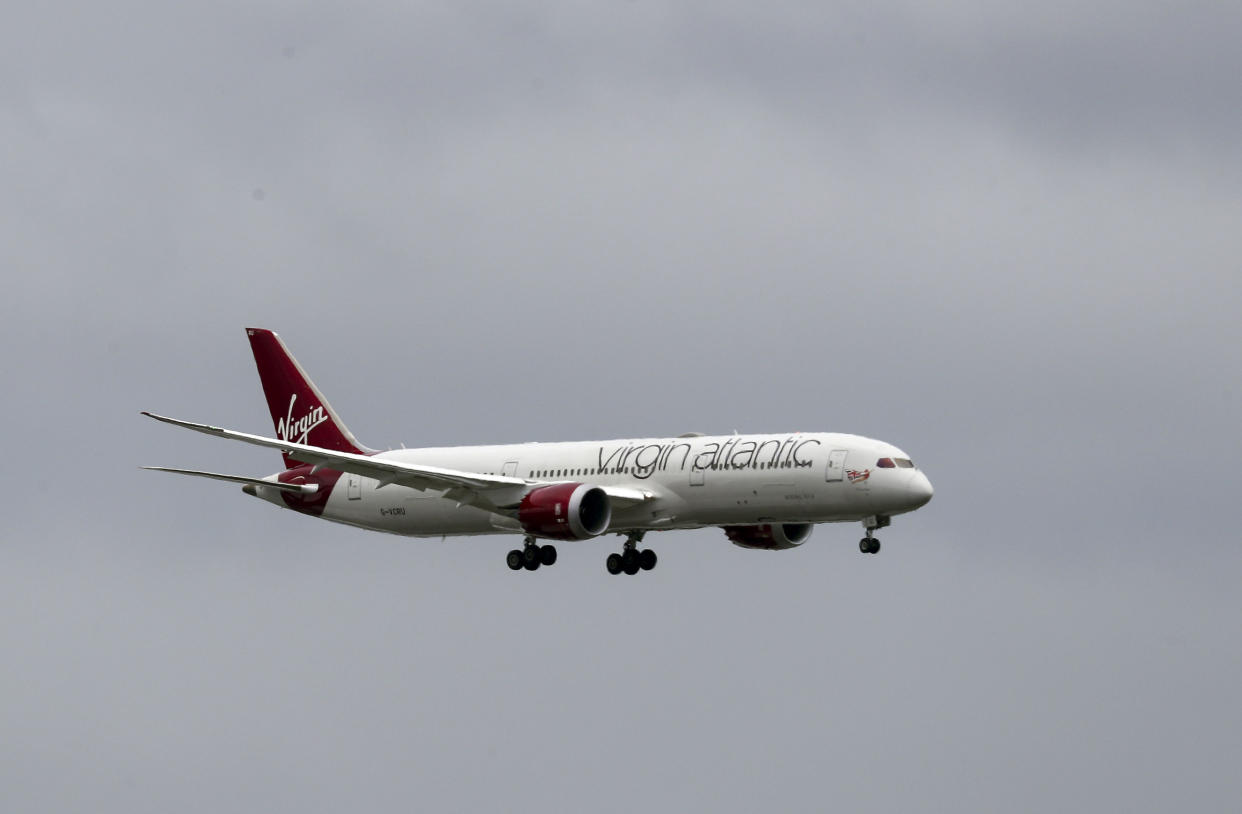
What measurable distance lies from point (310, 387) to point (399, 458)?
7.60 metres

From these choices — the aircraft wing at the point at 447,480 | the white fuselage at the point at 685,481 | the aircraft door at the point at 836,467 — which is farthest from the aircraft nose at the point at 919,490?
the aircraft wing at the point at 447,480

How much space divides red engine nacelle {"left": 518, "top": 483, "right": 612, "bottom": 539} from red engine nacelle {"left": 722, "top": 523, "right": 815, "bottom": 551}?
25.3 feet

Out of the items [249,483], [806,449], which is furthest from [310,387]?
[806,449]

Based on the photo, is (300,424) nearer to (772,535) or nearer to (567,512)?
(567,512)

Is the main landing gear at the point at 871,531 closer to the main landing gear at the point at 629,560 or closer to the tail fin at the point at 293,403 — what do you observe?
the main landing gear at the point at 629,560

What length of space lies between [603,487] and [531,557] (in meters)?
4.54

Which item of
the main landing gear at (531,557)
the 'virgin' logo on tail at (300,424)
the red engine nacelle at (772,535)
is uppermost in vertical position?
the 'virgin' logo on tail at (300,424)

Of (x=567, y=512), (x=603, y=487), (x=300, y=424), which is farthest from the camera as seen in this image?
(x=300, y=424)

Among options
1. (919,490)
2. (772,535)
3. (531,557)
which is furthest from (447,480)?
(919,490)

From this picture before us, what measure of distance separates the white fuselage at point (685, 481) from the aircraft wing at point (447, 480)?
679mm

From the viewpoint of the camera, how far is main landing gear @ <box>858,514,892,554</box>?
8156 centimetres

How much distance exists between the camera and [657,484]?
86.2m

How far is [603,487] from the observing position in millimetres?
87312

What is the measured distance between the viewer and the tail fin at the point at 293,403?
9969 centimetres
